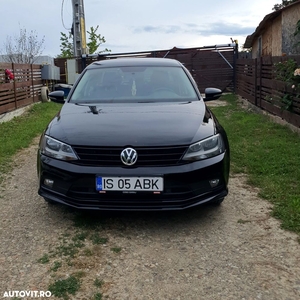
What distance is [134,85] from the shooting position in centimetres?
454

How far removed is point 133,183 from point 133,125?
1.81 ft

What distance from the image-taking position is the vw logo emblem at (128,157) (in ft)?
10.4

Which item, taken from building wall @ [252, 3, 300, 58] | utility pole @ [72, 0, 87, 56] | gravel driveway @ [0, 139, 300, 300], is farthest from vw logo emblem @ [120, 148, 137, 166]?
utility pole @ [72, 0, 87, 56]

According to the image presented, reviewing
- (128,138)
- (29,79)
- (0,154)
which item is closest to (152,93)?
(128,138)

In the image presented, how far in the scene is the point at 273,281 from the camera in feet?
8.32

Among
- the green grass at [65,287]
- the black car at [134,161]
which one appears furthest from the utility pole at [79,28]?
the green grass at [65,287]

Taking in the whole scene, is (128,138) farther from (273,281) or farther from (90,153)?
(273,281)

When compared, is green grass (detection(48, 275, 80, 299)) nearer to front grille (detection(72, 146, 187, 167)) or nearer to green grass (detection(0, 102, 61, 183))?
front grille (detection(72, 146, 187, 167))

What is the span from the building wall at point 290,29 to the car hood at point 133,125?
10823mm

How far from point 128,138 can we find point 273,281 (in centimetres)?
150

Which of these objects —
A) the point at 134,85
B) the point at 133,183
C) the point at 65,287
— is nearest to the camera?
the point at 65,287

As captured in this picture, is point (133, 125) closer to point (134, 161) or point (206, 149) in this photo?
point (134, 161)

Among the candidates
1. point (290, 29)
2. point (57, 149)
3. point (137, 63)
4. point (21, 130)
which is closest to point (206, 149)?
point (57, 149)

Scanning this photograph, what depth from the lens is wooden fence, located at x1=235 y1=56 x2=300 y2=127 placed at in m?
7.45
